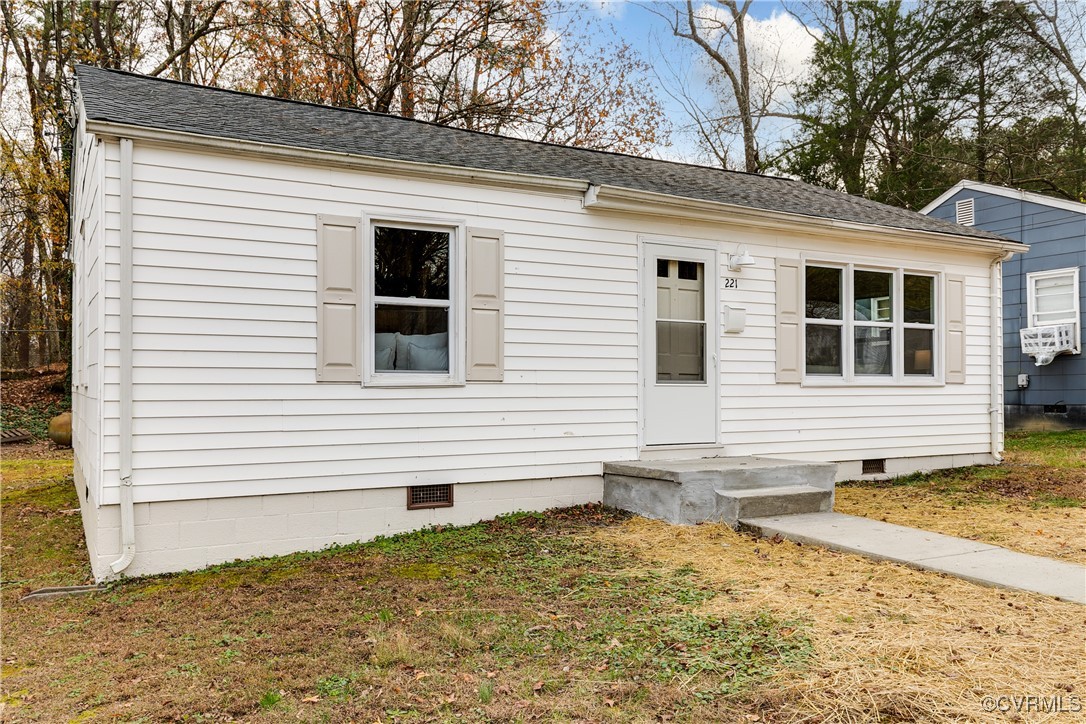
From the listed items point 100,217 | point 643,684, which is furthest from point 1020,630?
point 100,217

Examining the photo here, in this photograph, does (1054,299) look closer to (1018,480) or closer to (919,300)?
(919,300)

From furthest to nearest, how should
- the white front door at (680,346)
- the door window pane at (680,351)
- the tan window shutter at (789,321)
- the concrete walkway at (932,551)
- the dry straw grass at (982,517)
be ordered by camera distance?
1. the tan window shutter at (789,321)
2. the door window pane at (680,351)
3. the white front door at (680,346)
4. the dry straw grass at (982,517)
5. the concrete walkway at (932,551)

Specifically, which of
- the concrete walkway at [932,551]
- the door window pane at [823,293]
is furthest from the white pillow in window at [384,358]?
the door window pane at [823,293]

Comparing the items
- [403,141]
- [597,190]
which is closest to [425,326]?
[403,141]

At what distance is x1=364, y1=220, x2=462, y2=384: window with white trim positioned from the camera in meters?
Answer: 5.56

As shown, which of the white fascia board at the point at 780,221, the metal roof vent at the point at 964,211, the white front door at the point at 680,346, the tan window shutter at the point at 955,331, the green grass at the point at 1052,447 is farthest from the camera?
the metal roof vent at the point at 964,211

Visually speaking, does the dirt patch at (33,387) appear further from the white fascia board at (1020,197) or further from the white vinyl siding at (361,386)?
the white fascia board at (1020,197)

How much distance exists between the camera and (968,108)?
16984mm

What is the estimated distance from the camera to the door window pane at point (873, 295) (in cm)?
Answer: 788

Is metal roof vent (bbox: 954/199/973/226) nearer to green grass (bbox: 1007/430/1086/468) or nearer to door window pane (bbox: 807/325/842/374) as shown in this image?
green grass (bbox: 1007/430/1086/468)

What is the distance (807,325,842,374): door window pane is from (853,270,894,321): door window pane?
0.39 m

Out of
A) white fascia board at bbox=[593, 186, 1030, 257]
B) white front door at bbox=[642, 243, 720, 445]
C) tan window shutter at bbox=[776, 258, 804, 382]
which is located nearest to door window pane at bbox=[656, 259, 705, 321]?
white front door at bbox=[642, 243, 720, 445]

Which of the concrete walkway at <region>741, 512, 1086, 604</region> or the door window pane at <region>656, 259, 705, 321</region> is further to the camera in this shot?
the door window pane at <region>656, 259, 705, 321</region>

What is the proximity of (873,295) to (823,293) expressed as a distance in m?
0.72
